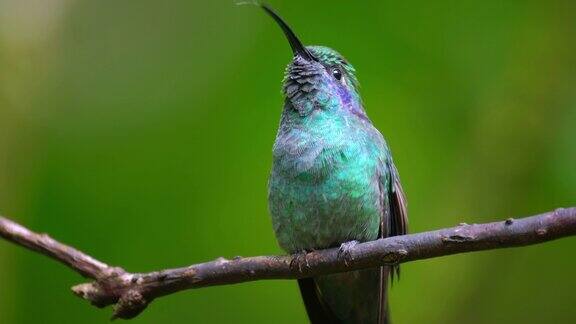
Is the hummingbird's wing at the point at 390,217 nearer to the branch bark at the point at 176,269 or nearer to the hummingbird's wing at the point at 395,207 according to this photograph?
the hummingbird's wing at the point at 395,207

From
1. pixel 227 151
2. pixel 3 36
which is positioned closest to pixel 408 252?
pixel 227 151

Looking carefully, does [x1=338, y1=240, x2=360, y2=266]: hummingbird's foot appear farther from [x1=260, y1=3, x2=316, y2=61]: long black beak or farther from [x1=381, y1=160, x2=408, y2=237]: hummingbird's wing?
[x1=260, y1=3, x2=316, y2=61]: long black beak

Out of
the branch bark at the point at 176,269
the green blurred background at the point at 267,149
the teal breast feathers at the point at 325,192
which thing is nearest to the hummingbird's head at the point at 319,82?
the green blurred background at the point at 267,149

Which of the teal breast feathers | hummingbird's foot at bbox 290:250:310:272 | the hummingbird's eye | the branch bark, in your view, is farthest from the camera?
the hummingbird's eye

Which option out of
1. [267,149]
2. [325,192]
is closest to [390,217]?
[325,192]

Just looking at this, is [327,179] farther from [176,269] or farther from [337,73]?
[176,269]

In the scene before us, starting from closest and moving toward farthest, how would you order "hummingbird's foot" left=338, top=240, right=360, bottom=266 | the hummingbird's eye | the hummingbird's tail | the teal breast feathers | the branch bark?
1. the branch bark
2. "hummingbird's foot" left=338, top=240, right=360, bottom=266
3. the teal breast feathers
4. the hummingbird's tail
5. the hummingbird's eye

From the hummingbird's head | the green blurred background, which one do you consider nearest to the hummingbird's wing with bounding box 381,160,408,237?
the green blurred background
